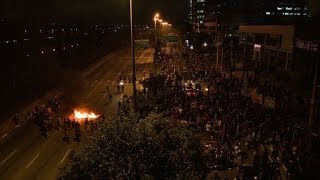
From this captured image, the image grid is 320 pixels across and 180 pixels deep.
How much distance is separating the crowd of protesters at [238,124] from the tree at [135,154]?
10.1 feet

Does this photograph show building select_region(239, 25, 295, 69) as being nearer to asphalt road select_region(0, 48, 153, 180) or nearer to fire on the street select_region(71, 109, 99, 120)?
asphalt road select_region(0, 48, 153, 180)

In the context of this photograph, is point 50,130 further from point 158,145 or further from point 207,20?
point 207,20

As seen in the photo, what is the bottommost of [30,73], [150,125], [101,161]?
[30,73]

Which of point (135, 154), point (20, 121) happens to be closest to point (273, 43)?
point (20, 121)

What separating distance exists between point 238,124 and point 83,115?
1337 centimetres

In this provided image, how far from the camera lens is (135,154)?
8.46 metres

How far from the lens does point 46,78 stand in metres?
54.8

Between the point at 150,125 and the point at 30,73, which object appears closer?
the point at 150,125

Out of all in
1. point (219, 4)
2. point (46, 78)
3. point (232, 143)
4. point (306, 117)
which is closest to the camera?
point (232, 143)

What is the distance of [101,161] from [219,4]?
5922 inches

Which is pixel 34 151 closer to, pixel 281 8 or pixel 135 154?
pixel 135 154

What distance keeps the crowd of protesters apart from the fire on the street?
6358 mm

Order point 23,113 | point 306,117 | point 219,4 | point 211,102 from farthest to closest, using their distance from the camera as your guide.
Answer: point 219,4
point 23,113
point 211,102
point 306,117

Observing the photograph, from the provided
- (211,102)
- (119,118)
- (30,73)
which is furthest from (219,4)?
(119,118)
